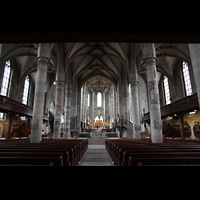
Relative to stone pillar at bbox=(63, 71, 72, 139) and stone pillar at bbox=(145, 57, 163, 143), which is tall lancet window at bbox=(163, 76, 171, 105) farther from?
stone pillar at bbox=(63, 71, 72, 139)

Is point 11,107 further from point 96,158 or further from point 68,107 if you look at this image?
point 96,158

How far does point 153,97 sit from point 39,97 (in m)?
8.68

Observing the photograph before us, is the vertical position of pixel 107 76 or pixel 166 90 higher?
pixel 107 76

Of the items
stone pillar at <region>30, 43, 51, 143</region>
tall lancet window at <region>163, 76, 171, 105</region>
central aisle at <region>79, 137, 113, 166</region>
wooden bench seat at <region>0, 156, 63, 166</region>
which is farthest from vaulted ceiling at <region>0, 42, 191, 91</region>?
wooden bench seat at <region>0, 156, 63, 166</region>

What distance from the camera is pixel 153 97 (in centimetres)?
1075

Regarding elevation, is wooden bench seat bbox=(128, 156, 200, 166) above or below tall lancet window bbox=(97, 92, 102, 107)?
below

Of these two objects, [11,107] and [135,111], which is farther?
[135,111]

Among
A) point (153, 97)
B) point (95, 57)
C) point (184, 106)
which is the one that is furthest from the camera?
point (95, 57)

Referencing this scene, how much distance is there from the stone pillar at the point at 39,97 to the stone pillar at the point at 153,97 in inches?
319

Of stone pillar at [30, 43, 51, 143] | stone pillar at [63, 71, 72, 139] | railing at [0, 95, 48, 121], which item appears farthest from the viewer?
stone pillar at [63, 71, 72, 139]

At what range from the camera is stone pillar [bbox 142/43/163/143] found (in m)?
10.1

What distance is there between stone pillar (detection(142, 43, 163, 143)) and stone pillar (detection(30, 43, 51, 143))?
8.10 metres
